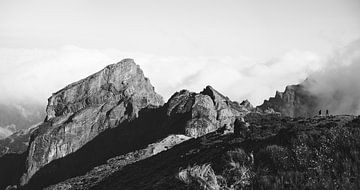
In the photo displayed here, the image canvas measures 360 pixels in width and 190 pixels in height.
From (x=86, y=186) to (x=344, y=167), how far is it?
153 m

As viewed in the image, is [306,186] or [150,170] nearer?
[306,186]

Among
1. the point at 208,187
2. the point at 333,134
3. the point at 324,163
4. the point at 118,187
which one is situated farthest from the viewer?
the point at 118,187

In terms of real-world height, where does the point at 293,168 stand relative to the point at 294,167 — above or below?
A: below

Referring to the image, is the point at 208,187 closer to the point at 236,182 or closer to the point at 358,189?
the point at 236,182

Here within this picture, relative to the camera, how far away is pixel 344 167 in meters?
57.3

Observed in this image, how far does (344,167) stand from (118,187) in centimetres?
11719

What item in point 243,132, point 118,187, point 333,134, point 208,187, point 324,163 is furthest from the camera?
point 243,132

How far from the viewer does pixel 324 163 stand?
5984 cm

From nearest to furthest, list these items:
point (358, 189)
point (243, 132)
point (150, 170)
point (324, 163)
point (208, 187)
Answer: point (358, 189), point (208, 187), point (324, 163), point (150, 170), point (243, 132)

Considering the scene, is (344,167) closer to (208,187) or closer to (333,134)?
(333,134)

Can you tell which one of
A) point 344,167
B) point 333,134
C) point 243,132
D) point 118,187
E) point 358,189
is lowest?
point 358,189

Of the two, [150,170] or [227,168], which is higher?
[150,170]

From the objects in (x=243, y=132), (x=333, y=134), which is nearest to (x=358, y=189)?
(x=333, y=134)

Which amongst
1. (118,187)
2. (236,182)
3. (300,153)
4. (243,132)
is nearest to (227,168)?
(236,182)
